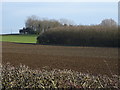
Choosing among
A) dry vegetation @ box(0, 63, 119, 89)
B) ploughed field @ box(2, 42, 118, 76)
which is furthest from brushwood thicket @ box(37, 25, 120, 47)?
dry vegetation @ box(0, 63, 119, 89)

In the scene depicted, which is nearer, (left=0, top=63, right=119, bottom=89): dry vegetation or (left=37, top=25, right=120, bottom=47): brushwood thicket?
(left=0, top=63, right=119, bottom=89): dry vegetation

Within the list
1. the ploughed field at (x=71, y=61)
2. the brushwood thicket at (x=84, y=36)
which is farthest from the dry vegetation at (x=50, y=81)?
the brushwood thicket at (x=84, y=36)

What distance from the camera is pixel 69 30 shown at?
95.9ft

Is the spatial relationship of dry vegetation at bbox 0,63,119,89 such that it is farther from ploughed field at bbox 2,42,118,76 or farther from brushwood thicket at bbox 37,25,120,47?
brushwood thicket at bbox 37,25,120,47

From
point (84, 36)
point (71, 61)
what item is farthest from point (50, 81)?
point (84, 36)

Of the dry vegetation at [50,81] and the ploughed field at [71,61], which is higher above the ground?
the dry vegetation at [50,81]

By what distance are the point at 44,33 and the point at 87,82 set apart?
27.0 m

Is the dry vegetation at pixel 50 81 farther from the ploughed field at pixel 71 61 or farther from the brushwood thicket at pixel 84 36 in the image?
the brushwood thicket at pixel 84 36

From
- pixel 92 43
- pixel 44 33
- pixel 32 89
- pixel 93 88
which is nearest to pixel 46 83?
pixel 32 89

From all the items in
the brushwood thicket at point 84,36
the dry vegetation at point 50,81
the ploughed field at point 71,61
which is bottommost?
the ploughed field at point 71,61

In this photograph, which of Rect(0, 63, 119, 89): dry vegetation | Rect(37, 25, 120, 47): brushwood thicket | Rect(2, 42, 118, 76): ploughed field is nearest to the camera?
Rect(0, 63, 119, 89): dry vegetation

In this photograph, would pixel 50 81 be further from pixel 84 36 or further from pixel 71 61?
pixel 84 36

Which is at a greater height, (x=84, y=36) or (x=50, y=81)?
(x=84, y=36)

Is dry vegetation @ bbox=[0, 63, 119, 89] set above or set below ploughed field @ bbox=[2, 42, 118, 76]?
above
